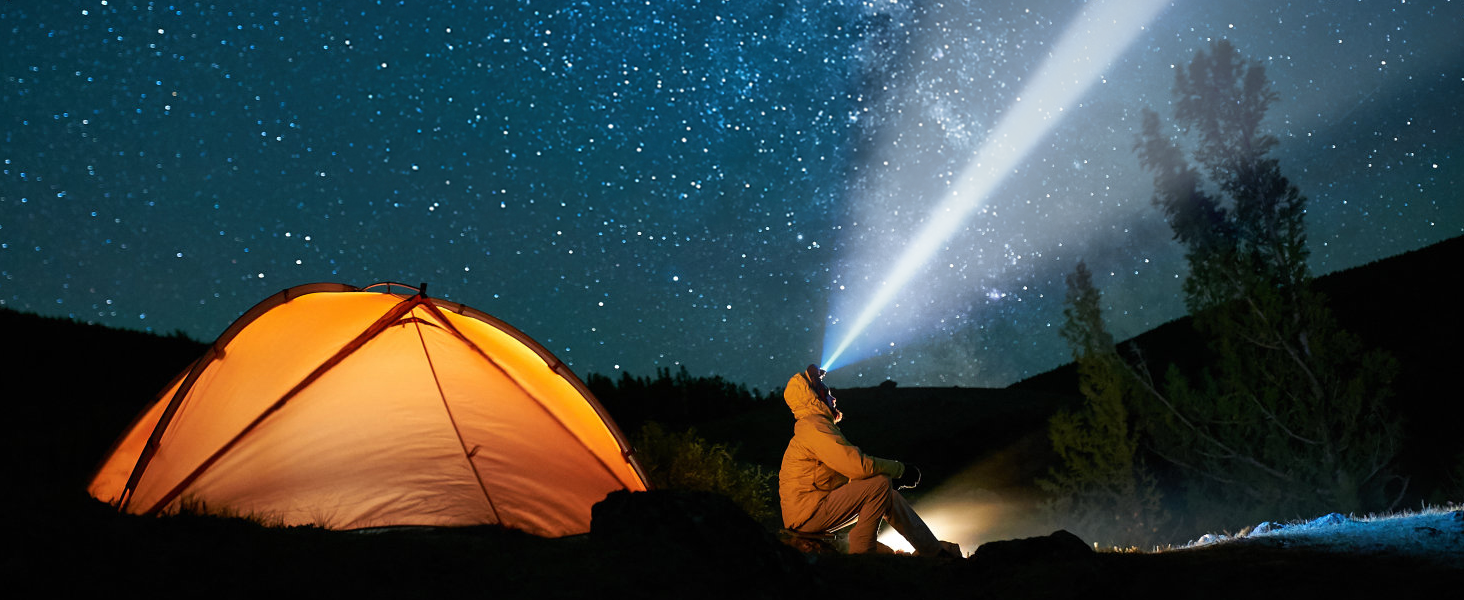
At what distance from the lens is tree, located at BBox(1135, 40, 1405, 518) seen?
15.5 meters

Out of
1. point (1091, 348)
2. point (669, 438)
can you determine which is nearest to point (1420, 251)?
point (1091, 348)

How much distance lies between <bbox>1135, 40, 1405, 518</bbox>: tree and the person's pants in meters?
Result: 12.3

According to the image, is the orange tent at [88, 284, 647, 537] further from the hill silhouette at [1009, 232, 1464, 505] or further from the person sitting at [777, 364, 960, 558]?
the hill silhouette at [1009, 232, 1464, 505]

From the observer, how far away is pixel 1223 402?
16.8 meters

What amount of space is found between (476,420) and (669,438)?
4.85m

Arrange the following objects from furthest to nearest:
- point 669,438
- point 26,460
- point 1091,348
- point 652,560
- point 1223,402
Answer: point 1091,348
point 1223,402
point 669,438
point 26,460
point 652,560

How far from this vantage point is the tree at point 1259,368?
15531mm

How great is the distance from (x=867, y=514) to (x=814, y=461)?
0.67 meters

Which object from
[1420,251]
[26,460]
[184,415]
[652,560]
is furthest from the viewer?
[1420,251]

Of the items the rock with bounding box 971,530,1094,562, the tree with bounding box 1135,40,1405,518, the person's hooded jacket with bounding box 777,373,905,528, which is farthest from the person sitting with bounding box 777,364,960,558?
the tree with bounding box 1135,40,1405,518

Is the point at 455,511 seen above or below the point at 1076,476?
above

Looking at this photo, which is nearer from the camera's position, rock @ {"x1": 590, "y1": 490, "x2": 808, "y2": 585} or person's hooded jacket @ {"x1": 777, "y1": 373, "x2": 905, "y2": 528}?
rock @ {"x1": 590, "y1": 490, "x2": 808, "y2": 585}

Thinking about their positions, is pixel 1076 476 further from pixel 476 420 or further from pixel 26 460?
pixel 26 460

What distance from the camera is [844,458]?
704cm
